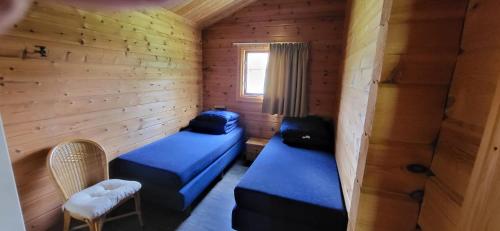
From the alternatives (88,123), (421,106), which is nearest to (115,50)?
(88,123)

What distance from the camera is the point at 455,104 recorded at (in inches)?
24.1

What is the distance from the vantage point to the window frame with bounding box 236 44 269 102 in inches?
130

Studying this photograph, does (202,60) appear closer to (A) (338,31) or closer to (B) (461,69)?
(A) (338,31)

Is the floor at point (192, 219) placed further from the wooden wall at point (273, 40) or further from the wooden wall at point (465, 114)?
the wooden wall at point (465, 114)

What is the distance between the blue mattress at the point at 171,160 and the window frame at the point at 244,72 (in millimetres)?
939

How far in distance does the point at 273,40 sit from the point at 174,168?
7.48ft

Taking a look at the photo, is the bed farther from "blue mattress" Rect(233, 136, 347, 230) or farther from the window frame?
the window frame

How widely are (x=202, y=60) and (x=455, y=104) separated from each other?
3454 millimetres

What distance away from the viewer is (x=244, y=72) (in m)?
3.45

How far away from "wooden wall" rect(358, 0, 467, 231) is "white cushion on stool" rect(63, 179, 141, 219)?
169 centimetres

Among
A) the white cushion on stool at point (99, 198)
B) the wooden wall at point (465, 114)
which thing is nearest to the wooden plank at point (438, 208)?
the wooden wall at point (465, 114)

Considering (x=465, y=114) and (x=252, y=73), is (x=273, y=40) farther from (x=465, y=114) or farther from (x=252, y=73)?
(x=465, y=114)

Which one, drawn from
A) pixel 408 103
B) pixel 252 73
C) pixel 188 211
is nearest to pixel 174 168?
pixel 188 211

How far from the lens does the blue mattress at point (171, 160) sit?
76.0 inches
